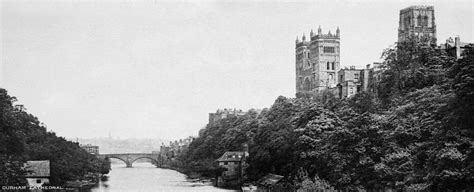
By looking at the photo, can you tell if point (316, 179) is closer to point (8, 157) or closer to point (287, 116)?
point (8, 157)

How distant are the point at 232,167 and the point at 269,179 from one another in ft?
91.3

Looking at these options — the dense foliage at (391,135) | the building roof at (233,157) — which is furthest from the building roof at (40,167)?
the building roof at (233,157)

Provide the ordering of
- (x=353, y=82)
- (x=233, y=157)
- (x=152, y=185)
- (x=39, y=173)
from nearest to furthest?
(x=39, y=173) < (x=152, y=185) < (x=353, y=82) < (x=233, y=157)

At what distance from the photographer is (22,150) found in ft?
227

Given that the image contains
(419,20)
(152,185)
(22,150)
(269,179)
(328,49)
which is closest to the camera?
(22,150)

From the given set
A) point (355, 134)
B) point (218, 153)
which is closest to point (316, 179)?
point (355, 134)

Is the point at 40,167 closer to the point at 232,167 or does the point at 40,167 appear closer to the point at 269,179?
the point at 269,179

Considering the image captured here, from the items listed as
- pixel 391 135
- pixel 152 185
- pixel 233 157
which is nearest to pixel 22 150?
pixel 391 135

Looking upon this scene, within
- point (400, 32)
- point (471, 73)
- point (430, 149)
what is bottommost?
point (430, 149)

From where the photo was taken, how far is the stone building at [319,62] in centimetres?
17851

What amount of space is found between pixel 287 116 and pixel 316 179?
3815 centimetres

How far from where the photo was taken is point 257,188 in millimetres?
84250

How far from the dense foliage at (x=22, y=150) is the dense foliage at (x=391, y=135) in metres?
26.0

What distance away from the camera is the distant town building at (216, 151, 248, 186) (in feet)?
354
